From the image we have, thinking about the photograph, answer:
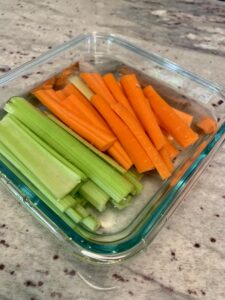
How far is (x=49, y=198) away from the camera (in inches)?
26.1

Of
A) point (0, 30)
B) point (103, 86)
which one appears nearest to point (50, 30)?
point (0, 30)

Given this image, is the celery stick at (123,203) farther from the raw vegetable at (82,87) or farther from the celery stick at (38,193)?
the raw vegetable at (82,87)

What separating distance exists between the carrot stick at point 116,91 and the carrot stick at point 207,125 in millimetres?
172

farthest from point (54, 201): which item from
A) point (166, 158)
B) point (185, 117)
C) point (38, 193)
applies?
point (185, 117)

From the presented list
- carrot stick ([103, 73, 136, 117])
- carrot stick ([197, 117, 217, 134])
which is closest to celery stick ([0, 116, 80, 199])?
carrot stick ([103, 73, 136, 117])

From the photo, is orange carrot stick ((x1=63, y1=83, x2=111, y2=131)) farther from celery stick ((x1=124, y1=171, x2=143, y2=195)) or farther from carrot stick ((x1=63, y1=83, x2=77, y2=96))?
celery stick ((x1=124, y1=171, x2=143, y2=195))

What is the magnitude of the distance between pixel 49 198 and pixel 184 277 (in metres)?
0.27

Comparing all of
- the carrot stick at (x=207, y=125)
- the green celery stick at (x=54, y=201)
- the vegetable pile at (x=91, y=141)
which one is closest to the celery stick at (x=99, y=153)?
the vegetable pile at (x=91, y=141)

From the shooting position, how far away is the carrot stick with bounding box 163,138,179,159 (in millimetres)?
785

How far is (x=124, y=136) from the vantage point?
760 mm

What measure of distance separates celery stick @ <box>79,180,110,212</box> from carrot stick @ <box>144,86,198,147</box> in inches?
8.4

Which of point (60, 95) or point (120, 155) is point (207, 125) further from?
point (60, 95)

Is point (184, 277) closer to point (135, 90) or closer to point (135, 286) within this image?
point (135, 286)

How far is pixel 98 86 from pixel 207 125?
27 cm
